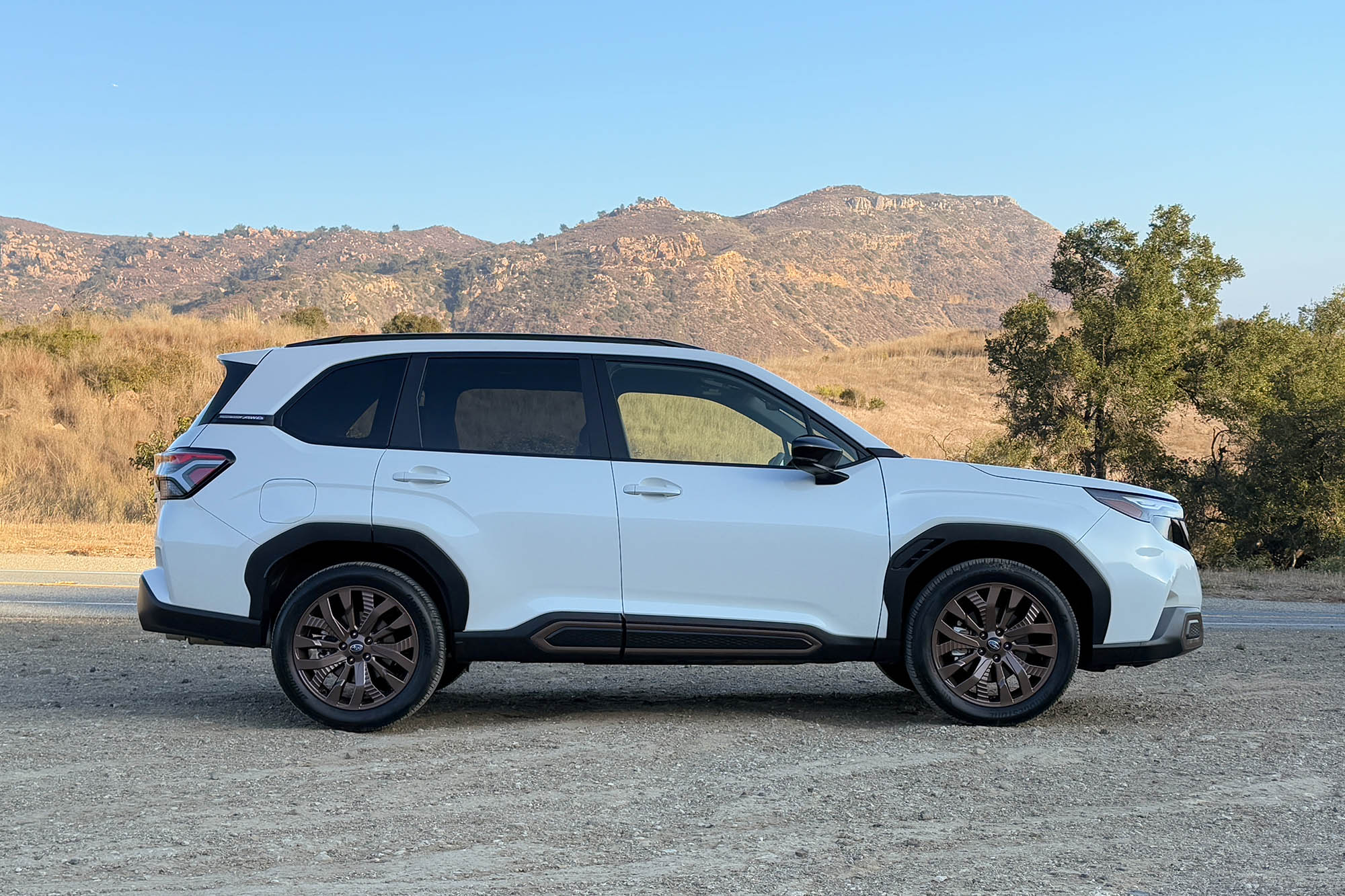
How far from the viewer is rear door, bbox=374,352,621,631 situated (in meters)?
6.17

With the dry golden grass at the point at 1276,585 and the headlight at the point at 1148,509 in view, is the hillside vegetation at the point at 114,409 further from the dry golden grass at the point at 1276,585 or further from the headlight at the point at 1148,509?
the headlight at the point at 1148,509

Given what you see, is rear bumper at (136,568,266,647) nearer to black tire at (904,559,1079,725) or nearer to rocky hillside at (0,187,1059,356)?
black tire at (904,559,1079,725)

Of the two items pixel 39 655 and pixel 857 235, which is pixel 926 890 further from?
pixel 857 235

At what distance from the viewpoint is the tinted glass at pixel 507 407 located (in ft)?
20.9

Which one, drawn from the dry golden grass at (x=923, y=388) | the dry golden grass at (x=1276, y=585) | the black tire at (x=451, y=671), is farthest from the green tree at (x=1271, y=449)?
the black tire at (x=451, y=671)

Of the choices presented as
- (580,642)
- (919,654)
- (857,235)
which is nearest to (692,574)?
(580,642)

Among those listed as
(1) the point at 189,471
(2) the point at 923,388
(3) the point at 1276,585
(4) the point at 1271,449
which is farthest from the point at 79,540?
(2) the point at 923,388

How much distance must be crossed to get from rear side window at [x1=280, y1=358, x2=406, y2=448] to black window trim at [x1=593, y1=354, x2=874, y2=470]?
1062 mm

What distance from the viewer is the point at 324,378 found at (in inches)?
258

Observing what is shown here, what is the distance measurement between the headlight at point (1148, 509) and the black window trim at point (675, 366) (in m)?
1.23

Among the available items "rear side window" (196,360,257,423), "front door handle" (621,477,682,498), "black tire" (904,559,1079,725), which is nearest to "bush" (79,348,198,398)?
"rear side window" (196,360,257,423)

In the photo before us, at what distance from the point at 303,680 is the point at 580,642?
54.8 inches

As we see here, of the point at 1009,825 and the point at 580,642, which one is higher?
the point at 580,642

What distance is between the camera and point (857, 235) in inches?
5650
